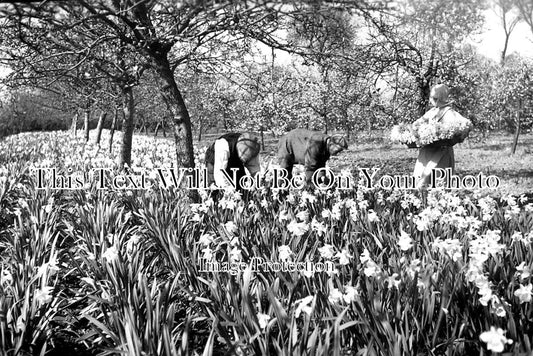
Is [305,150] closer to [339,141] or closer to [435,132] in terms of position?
[339,141]

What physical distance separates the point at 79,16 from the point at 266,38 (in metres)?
1.70

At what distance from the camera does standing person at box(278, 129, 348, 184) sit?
4.79 meters

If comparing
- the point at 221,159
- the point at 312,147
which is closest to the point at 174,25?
the point at 221,159

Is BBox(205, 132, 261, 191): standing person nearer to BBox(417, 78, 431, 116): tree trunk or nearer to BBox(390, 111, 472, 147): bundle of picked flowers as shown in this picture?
BBox(390, 111, 472, 147): bundle of picked flowers

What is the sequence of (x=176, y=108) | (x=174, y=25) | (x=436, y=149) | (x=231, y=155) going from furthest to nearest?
(x=176, y=108) → (x=231, y=155) → (x=436, y=149) → (x=174, y=25)

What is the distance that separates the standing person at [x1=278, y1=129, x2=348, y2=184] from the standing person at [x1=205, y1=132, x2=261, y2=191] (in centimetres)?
61

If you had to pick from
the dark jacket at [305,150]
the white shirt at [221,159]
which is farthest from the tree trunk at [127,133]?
the white shirt at [221,159]

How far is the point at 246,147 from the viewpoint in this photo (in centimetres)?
455

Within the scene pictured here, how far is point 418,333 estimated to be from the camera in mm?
1783

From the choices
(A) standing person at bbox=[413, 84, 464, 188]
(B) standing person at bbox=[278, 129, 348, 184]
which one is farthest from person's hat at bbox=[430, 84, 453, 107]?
(B) standing person at bbox=[278, 129, 348, 184]

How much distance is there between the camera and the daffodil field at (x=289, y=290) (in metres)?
1.72

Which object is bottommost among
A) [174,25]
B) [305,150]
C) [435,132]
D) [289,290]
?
[289,290]

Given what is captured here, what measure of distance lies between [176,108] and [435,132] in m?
2.76

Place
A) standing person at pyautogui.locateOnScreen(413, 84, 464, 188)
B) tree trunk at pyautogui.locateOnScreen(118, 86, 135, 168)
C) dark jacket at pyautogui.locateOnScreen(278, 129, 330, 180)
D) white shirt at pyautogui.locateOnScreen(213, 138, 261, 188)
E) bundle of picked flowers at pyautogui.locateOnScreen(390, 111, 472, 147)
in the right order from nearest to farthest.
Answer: bundle of picked flowers at pyautogui.locateOnScreen(390, 111, 472, 147)
standing person at pyautogui.locateOnScreen(413, 84, 464, 188)
white shirt at pyautogui.locateOnScreen(213, 138, 261, 188)
dark jacket at pyautogui.locateOnScreen(278, 129, 330, 180)
tree trunk at pyautogui.locateOnScreen(118, 86, 135, 168)
